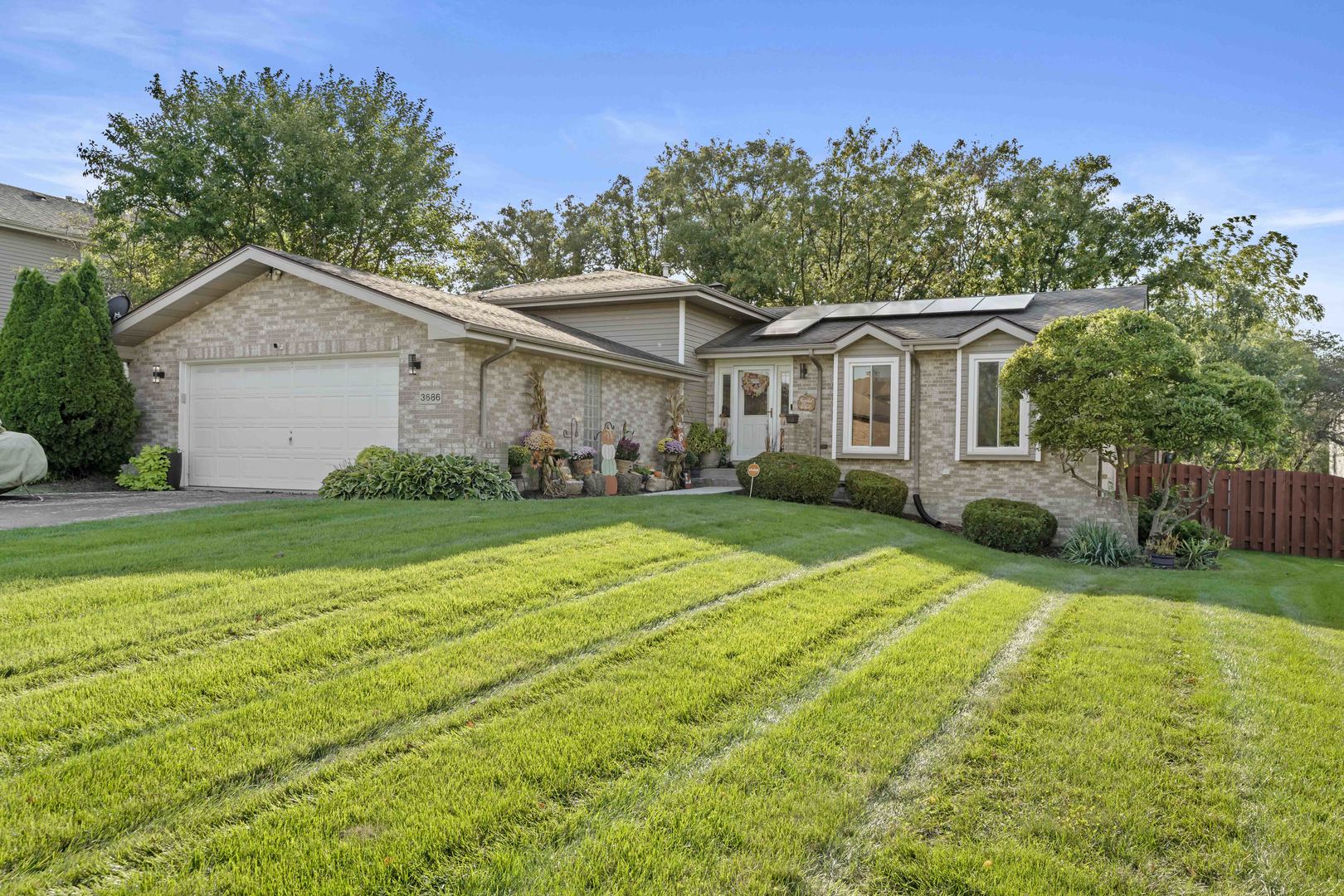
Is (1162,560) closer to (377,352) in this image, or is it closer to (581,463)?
(581,463)

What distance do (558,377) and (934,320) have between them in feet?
26.5

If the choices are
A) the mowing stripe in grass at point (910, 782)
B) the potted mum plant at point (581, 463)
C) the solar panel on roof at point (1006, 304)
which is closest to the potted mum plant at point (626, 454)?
the potted mum plant at point (581, 463)

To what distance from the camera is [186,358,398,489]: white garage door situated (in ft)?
44.3

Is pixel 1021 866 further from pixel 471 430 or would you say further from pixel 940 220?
pixel 940 220

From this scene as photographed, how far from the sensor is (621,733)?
380 cm

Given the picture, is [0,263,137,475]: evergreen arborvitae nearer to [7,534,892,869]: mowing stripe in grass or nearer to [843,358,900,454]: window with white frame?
[7,534,892,869]: mowing stripe in grass

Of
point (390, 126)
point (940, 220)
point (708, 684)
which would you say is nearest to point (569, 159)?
point (390, 126)

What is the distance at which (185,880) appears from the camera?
2578 mm

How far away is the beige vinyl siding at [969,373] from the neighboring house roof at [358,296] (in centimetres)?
577

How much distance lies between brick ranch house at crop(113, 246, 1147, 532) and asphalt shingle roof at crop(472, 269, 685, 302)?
347 millimetres

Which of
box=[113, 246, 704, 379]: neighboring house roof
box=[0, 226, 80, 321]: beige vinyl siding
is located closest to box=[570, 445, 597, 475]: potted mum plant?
box=[113, 246, 704, 379]: neighboring house roof

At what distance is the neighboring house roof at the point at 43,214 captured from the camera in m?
22.8

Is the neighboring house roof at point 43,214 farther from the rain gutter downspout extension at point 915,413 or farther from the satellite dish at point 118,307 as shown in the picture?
the rain gutter downspout extension at point 915,413

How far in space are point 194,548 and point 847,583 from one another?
583 cm
